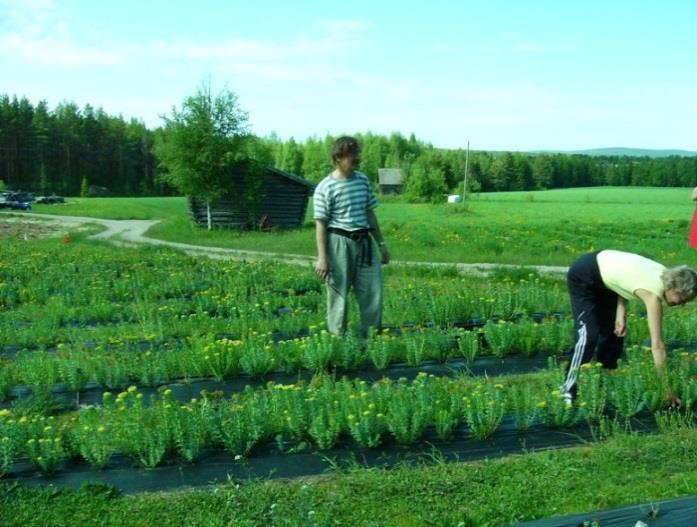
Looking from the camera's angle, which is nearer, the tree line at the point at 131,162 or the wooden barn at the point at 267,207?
the wooden barn at the point at 267,207

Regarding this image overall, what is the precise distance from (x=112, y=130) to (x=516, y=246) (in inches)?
3088

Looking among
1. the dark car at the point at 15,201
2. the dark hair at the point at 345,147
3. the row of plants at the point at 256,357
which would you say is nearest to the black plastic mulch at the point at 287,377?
the row of plants at the point at 256,357

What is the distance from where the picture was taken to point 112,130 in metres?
92.2

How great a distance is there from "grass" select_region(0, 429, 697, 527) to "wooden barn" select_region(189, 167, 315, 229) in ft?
86.1

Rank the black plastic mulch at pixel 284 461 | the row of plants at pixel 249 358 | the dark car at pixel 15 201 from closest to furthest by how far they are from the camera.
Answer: the black plastic mulch at pixel 284 461, the row of plants at pixel 249 358, the dark car at pixel 15 201

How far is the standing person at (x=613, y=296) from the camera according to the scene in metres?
5.33

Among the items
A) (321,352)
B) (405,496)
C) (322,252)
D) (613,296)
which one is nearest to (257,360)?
(321,352)

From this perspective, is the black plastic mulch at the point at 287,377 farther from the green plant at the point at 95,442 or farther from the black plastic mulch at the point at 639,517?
the black plastic mulch at the point at 639,517

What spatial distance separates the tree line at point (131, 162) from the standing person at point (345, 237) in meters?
72.1

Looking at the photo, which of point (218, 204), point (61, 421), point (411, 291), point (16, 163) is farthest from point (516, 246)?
point (16, 163)

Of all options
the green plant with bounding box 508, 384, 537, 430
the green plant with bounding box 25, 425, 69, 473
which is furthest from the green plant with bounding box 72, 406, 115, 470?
the green plant with bounding box 508, 384, 537, 430

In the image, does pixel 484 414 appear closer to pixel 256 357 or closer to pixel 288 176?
pixel 256 357

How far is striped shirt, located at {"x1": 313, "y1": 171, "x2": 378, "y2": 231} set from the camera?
747 cm

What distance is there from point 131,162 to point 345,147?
296 ft
